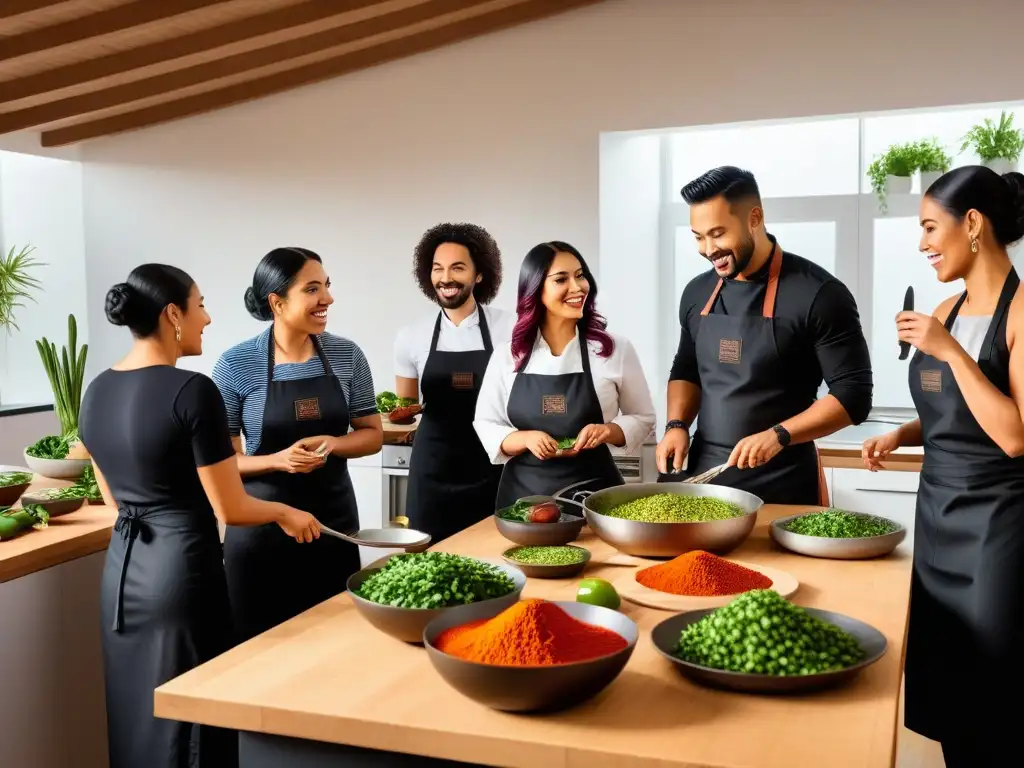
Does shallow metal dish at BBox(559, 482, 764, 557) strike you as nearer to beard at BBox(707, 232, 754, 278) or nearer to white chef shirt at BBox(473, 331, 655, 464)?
white chef shirt at BBox(473, 331, 655, 464)

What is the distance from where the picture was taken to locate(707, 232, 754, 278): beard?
3154mm

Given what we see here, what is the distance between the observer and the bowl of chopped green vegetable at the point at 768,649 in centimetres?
155

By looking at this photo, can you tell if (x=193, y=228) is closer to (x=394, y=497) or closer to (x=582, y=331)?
(x=394, y=497)

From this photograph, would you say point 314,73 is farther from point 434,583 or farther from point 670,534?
point 434,583

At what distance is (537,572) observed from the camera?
2.27 m

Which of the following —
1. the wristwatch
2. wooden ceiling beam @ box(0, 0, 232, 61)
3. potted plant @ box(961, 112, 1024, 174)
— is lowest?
the wristwatch

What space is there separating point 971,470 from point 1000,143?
126 inches

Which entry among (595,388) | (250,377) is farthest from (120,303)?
(595,388)

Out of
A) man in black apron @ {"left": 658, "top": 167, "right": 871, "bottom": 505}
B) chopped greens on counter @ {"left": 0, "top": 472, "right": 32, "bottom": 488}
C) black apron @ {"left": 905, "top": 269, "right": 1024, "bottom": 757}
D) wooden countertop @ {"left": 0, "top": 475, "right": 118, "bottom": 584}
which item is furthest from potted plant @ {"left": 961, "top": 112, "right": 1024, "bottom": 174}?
chopped greens on counter @ {"left": 0, "top": 472, "right": 32, "bottom": 488}

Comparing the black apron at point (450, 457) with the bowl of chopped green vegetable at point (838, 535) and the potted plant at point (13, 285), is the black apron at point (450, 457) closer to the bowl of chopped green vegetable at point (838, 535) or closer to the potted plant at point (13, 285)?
the bowl of chopped green vegetable at point (838, 535)

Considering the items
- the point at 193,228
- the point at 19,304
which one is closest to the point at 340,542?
the point at 193,228

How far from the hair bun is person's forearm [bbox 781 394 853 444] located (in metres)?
1.83

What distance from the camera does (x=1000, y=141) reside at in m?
5.14

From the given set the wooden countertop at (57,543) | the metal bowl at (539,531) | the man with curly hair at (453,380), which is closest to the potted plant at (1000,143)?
the man with curly hair at (453,380)
